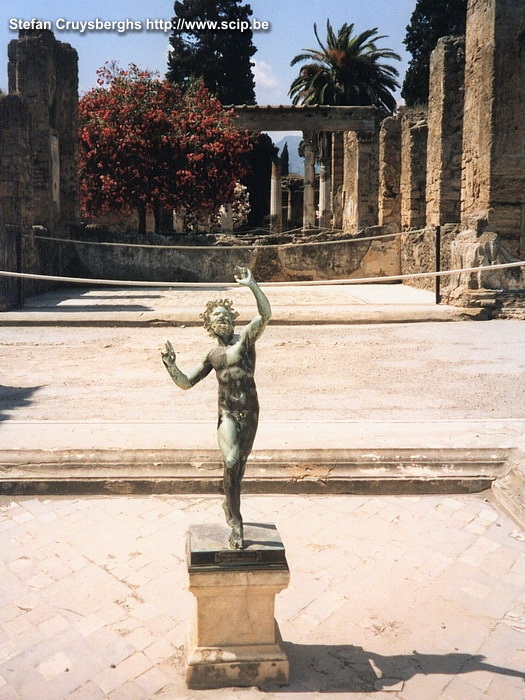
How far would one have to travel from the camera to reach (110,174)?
19469 millimetres

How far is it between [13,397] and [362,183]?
18.1 meters

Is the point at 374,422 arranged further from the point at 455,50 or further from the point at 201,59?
the point at 201,59

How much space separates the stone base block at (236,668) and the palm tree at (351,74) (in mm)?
33829

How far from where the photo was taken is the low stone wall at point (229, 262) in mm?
16797

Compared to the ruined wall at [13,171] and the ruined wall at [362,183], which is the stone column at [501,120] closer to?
the ruined wall at [13,171]

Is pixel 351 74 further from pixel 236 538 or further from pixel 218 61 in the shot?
pixel 236 538

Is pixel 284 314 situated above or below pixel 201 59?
below

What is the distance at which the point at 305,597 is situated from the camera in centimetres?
316

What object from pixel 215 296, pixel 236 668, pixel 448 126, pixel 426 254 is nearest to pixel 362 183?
pixel 426 254

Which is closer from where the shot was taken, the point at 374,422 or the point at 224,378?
the point at 224,378

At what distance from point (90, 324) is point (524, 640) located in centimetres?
824

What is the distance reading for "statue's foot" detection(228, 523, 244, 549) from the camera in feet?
8.68

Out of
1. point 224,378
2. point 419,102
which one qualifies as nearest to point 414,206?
point 224,378

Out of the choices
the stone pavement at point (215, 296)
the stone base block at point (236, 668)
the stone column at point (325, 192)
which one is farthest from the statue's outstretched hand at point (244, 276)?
the stone column at point (325, 192)
